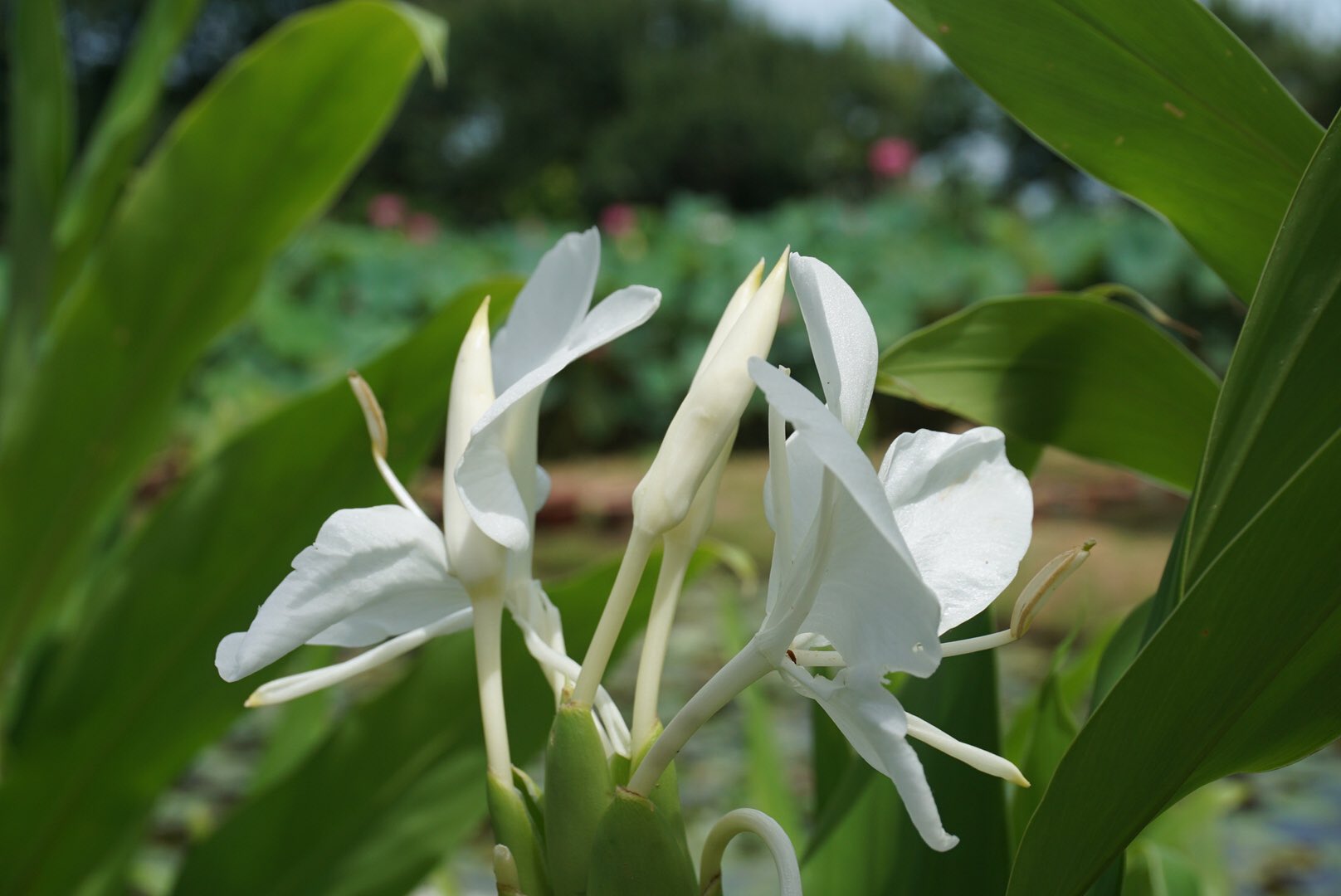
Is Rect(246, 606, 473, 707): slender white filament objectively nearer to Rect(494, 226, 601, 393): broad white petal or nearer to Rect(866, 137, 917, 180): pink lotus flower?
Rect(494, 226, 601, 393): broad white petal

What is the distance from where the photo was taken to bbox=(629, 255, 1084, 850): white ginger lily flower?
214mm

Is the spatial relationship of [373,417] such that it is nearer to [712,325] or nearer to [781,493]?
[781,493]

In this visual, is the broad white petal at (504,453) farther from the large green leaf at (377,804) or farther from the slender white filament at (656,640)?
the large green leaf at (377,804)

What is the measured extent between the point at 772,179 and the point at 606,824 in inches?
580

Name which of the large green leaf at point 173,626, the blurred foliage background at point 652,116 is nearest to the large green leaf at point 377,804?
the large green leaf at point 173,626

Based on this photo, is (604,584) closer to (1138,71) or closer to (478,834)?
(1138,71)

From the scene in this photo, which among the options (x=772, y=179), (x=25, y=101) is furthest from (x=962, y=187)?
(x=772, y=179)

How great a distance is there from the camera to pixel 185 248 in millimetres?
702

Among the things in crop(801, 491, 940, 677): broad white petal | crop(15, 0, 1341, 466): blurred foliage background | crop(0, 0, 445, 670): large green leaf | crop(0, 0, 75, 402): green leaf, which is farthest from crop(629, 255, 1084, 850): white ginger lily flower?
crop(15, 0, 1341, 466): blurred foliage background

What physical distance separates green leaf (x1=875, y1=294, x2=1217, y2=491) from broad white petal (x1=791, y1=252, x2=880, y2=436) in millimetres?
127

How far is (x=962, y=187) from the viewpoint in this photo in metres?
5.23

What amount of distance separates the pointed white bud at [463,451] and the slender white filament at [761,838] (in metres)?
0.08

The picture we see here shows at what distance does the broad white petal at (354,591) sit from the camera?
0.25 metres

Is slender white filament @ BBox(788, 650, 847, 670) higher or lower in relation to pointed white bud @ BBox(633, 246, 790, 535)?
lower
